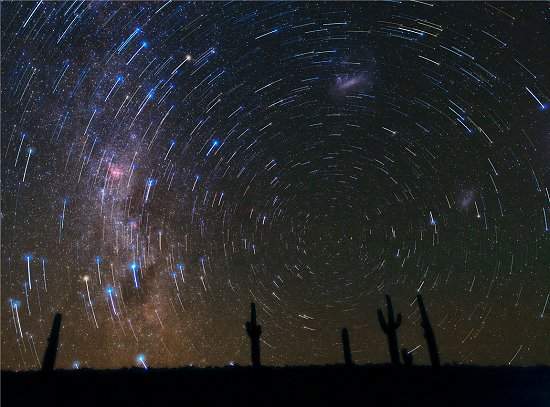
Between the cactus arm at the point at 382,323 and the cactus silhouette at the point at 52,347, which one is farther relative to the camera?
the cactus arm at the point at 382,323

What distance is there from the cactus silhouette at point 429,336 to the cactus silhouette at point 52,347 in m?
12.7

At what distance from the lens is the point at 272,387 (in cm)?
Result: 1267

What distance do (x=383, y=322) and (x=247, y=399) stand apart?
24.4 ft

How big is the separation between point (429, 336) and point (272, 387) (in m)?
6.74

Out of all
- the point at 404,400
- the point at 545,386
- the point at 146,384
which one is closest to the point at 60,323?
the point at 146,384

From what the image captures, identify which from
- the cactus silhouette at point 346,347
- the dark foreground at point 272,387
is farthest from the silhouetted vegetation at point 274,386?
the cactus silhouette at point 346,347

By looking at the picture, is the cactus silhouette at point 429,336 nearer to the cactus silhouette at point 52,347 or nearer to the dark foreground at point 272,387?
the dark foreground at point 272,387

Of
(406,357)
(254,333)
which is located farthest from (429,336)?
(254,333)

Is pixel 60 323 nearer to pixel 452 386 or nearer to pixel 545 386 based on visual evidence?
pixel 452 386

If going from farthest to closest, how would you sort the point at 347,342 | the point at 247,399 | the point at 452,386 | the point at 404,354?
the point at 347,342 → the point at 404,354 → the point at 452,386 → the point at 247,399

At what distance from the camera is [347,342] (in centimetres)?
1792

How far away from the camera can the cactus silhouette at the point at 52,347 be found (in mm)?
13102

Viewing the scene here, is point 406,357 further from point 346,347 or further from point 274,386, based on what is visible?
point 274,386

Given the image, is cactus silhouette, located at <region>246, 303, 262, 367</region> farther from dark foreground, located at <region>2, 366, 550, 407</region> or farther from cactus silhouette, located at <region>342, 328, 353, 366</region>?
cactus silhouette, located at <region>342, 328, 353, 366</region>
